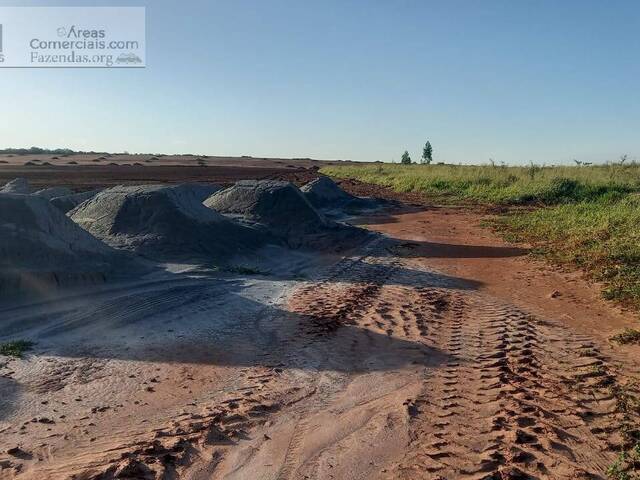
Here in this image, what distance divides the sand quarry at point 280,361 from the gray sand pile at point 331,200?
32.5ft

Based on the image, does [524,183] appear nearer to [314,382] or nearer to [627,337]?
[627,337]

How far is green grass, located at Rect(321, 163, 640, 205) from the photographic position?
72.2 ft

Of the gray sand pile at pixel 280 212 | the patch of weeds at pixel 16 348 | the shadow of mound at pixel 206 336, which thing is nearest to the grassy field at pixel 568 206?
the shadow of mound at pixel 206 336

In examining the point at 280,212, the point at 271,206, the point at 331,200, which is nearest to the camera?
the point at 280,212

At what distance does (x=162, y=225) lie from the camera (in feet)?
34.7

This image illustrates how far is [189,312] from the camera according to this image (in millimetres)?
7020

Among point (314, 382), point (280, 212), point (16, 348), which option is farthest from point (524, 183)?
point (16, 348)

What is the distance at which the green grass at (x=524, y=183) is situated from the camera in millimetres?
22000

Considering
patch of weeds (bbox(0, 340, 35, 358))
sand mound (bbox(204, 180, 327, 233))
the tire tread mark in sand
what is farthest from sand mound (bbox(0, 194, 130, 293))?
sand mound (bbox(204, 180, 327, 233))

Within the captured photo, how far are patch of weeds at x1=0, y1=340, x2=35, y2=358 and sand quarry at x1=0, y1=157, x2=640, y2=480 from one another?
103mm

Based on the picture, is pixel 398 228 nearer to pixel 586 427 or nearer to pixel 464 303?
pixel 464 303

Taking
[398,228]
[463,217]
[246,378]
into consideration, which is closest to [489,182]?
[463,217]

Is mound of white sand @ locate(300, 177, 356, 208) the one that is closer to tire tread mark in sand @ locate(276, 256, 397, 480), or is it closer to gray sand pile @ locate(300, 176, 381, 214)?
gray sand pile @ locate(300, 176, 381, 214)

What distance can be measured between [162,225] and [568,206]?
1229 cm
